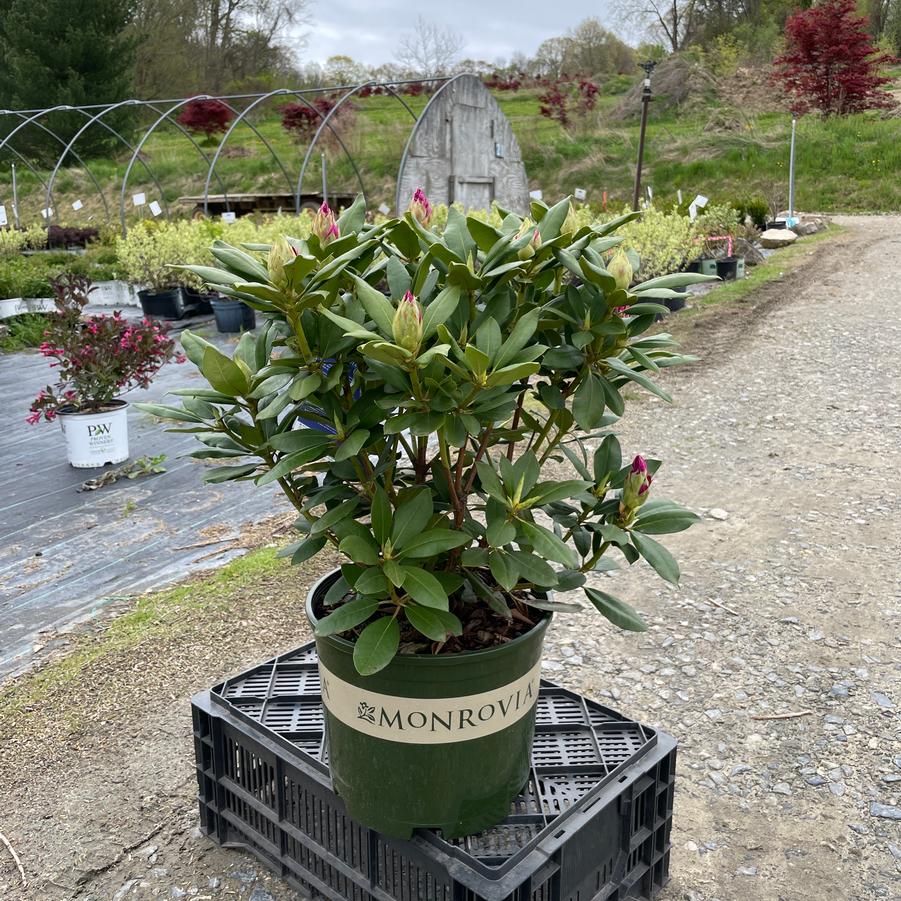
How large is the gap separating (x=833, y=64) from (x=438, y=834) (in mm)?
20107

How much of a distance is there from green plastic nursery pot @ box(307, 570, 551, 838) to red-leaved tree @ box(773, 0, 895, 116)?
19.3 m

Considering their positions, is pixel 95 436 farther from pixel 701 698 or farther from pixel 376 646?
pixel 376 646

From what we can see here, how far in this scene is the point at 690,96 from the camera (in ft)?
66.6

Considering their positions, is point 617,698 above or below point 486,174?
below

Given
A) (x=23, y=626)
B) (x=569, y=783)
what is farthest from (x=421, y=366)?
(x=23, y=626)

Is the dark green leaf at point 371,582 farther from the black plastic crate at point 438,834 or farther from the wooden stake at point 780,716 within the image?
the wooden stake at point 780,716

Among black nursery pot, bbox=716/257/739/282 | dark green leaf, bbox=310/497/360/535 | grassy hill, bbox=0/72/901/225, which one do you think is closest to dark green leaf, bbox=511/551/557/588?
dark green leaf, bbox=310/497/360/535

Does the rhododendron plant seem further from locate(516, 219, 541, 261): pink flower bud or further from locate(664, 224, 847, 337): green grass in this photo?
locate(664, 224, 847, 337): green grass

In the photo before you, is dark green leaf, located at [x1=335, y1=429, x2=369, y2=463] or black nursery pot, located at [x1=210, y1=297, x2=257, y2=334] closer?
dark green leaf, located at [x1=335, y1=429, x2=369, y2=463]

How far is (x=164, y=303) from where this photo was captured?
7.90 m

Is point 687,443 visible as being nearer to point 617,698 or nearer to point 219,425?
point 617,698

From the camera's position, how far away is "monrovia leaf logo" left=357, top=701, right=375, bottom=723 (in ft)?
4.22

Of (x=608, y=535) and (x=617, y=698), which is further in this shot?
(x=617, y=698)

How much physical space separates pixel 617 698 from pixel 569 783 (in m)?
0.83
